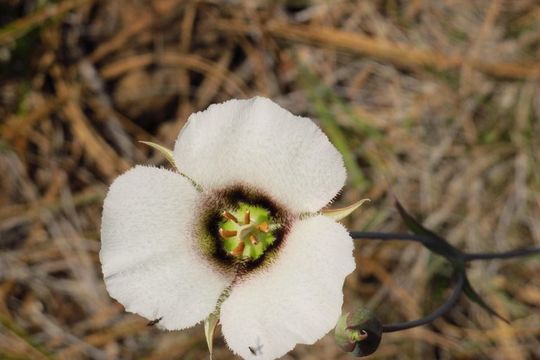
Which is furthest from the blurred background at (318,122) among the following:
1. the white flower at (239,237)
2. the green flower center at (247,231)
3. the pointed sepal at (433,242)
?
the white flower at (239,237)

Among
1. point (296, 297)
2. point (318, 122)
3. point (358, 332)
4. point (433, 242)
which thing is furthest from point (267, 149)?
point (318, 122)

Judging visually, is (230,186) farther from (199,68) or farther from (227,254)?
(199,68)

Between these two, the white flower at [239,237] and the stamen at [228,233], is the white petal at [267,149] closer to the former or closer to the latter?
the white flower at [239,237]

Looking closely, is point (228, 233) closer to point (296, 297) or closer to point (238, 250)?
point (238, 250)

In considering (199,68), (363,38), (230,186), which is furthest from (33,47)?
(230,186)

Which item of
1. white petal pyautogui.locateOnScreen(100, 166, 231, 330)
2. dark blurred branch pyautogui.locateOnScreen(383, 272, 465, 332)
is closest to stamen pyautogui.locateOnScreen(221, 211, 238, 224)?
white petal pyautogui.locateOnScreen(100, 166, 231, 330)

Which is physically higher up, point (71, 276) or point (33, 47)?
point (33, 47)

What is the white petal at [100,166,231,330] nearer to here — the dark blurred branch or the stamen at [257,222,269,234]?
the stamen at [257,222,269,234]
